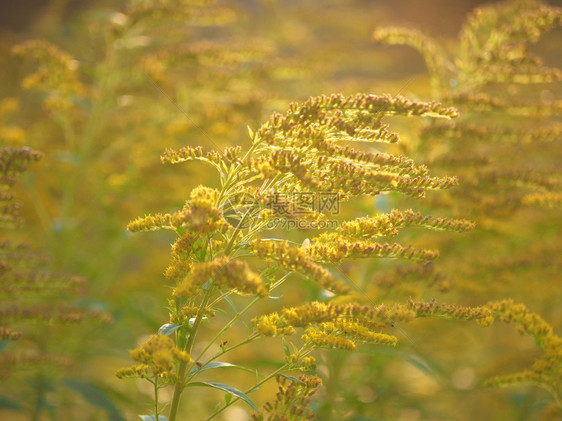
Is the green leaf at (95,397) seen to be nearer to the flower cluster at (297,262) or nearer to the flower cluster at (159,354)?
the flower cluster at (159,354)

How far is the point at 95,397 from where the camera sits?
7.23 ft

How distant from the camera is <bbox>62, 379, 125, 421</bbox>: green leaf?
84.7 inches

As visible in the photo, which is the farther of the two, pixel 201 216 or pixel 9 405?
pixel 9 405

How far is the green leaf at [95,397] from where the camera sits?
2.15 meters

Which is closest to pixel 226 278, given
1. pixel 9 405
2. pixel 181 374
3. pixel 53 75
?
pixel 181 374

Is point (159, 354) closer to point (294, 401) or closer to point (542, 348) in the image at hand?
point (294, 401)

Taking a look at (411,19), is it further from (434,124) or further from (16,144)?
(16,144)

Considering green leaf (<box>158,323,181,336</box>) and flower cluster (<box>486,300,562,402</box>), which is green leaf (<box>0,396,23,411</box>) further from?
flower cluster (<box>486,300,562,402</box>)

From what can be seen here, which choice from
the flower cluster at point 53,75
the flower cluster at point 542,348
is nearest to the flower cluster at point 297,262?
the flower cluster at point 542,348

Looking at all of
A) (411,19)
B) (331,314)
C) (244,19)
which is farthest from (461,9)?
(331,314)

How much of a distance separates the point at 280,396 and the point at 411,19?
5745 millimetres

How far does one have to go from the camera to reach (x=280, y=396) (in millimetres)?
1355

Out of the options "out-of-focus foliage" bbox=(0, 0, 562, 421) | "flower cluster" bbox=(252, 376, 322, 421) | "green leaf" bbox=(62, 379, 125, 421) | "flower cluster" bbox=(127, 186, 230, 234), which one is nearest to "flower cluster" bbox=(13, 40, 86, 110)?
"out-of-focus foliage" bbox=(0, 0, 562, 421)

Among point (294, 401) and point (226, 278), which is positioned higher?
point (226, 278)
